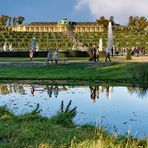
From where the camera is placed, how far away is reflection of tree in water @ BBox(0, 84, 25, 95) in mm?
26766

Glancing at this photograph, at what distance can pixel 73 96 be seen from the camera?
81.5 feet

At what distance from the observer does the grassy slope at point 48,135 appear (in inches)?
420

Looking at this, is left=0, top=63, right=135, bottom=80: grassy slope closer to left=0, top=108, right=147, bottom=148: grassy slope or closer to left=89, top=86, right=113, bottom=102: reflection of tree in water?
left=89, top=86, right=113, bottom=102: reflection of tree in water

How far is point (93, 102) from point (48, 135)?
10075 mm

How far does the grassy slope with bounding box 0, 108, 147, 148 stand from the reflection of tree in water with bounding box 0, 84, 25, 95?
11.7 m

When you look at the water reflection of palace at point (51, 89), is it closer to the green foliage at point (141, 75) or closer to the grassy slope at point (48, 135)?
the green foliage at point (141, 75)

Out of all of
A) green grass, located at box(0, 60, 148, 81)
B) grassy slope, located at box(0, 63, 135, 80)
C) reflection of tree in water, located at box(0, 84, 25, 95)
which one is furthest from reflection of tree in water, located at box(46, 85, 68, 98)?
grassy slope, located at box(0, 63, 135, 80)

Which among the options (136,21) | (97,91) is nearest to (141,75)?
(97,91)

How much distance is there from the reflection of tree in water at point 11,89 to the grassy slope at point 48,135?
11.7 metres

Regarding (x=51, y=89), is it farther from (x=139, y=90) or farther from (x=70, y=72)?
(x=70, y=72)

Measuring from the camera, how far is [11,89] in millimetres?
28328

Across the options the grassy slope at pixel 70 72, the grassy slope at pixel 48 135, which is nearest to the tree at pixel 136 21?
the grassy slope at pixel 70 72

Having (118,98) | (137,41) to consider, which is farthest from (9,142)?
(137,41)

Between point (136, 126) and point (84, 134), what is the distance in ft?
11.8
